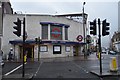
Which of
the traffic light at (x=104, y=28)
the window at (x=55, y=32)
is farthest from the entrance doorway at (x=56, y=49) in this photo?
the traffic light at (x=104, y=28)

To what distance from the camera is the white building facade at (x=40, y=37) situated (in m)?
42.8

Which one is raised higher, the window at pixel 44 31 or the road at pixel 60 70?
the window at pixel 44 31

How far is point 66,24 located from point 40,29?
635cm

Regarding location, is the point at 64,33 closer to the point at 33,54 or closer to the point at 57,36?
the point at 57,36

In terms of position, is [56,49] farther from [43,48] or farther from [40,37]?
[40,37]

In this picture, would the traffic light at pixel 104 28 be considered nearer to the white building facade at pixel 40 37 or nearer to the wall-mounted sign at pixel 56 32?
the white building facade at pixel 40 37

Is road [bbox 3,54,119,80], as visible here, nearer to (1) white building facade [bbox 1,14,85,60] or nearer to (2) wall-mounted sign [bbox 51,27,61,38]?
(1) white building facade [bbox 1,14,85,60]

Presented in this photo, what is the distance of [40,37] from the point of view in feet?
145

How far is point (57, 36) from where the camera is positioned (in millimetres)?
46031

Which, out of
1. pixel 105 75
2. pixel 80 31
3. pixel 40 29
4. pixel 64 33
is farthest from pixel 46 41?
pixel 105 75

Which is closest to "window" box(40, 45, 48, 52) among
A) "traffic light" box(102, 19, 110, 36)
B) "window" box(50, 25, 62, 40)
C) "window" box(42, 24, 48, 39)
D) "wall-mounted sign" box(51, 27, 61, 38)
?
"window" box(42, 24, 48, 39)

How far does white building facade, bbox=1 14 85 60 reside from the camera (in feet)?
140

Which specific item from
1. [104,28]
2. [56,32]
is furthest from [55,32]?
[104,28]

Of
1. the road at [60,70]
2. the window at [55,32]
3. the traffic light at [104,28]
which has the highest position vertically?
the window at [55,32]
